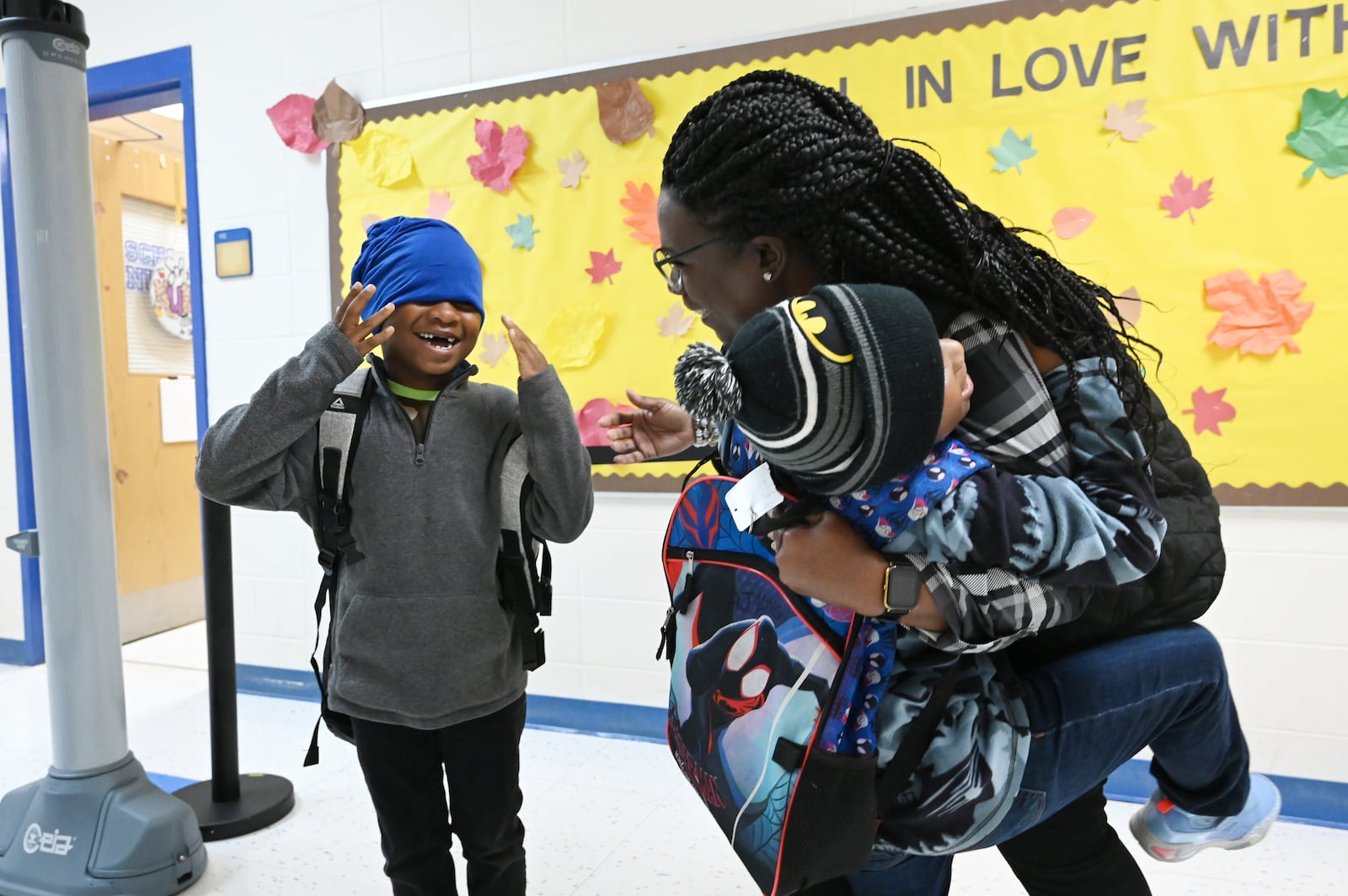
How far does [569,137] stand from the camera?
2498 millimetres

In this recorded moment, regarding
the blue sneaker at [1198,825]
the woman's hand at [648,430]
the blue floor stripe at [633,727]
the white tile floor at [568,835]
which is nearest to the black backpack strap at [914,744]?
the blue sneaker at [1198,825]

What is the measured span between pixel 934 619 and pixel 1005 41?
1896 millimetres

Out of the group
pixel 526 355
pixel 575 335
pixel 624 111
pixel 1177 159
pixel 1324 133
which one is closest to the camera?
pixel 526 355

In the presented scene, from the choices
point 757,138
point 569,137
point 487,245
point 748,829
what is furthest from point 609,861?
point 569,137

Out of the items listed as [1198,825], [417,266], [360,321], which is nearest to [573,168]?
[417,266]

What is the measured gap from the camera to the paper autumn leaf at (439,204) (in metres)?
2.65

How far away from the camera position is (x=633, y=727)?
2555mm

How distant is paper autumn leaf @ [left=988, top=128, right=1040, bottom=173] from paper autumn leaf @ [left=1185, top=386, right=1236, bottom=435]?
0.69 m

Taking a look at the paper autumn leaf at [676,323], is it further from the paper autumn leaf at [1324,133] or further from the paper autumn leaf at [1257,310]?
the paper autumn leaf at [1324,133]

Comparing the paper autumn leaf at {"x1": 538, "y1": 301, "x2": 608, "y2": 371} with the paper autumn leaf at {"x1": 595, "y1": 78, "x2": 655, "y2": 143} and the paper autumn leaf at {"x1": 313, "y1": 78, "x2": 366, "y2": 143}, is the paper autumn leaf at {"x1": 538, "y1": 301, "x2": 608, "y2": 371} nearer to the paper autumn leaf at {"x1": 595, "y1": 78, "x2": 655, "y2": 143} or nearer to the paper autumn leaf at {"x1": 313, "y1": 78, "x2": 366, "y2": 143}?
the paper autumn leaf at {"x1": 595, "y1": 78, "x2": 655, "y2": 143}

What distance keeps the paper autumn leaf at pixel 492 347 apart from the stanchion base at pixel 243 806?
1.30 m

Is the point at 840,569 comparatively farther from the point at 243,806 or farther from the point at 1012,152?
the point at 243,806

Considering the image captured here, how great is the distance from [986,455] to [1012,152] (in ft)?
5.62

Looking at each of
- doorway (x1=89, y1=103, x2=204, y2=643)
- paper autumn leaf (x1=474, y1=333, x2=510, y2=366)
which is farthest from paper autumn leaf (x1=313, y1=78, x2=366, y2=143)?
doorway (x1=89, y1=103, x2=204, y2=643)
